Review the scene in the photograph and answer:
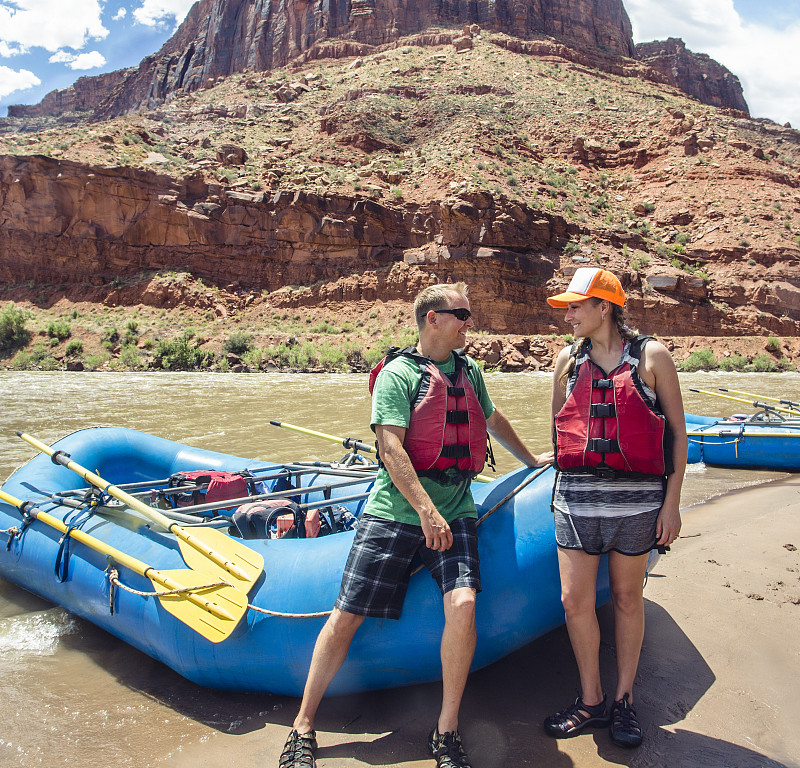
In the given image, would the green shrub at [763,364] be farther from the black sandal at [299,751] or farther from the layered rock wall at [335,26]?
the layered rock wall at [335,26]

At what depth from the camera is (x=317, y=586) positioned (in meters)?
2.29

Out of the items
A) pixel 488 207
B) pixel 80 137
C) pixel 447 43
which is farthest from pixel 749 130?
pixel 80 137

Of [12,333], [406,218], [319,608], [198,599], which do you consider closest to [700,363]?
[406,218]

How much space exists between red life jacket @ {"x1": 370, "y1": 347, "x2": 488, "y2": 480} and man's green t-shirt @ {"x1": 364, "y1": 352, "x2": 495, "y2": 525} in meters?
0.03

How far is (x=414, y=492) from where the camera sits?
6.28 ft

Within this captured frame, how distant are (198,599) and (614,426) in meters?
1.75

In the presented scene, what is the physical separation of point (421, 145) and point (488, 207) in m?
10.5

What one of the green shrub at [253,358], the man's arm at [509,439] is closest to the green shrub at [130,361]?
the green shrub at [253,358]

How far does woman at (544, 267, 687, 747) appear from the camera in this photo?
191 cm

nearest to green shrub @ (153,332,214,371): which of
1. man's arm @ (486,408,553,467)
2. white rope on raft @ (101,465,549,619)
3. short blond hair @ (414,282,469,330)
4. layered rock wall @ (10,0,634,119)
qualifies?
white rope on raft @ (101,465,549,619)

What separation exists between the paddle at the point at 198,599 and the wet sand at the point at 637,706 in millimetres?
357

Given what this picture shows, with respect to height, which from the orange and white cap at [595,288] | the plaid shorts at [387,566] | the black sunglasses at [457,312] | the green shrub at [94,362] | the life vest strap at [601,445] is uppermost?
the orange and white cap at [595,288]

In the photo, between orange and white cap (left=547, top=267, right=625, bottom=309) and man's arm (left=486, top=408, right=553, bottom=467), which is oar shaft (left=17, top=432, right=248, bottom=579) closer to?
man's arm (left=486, top=408, right=553, bottom=467)

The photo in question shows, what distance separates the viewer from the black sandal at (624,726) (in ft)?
6.41
